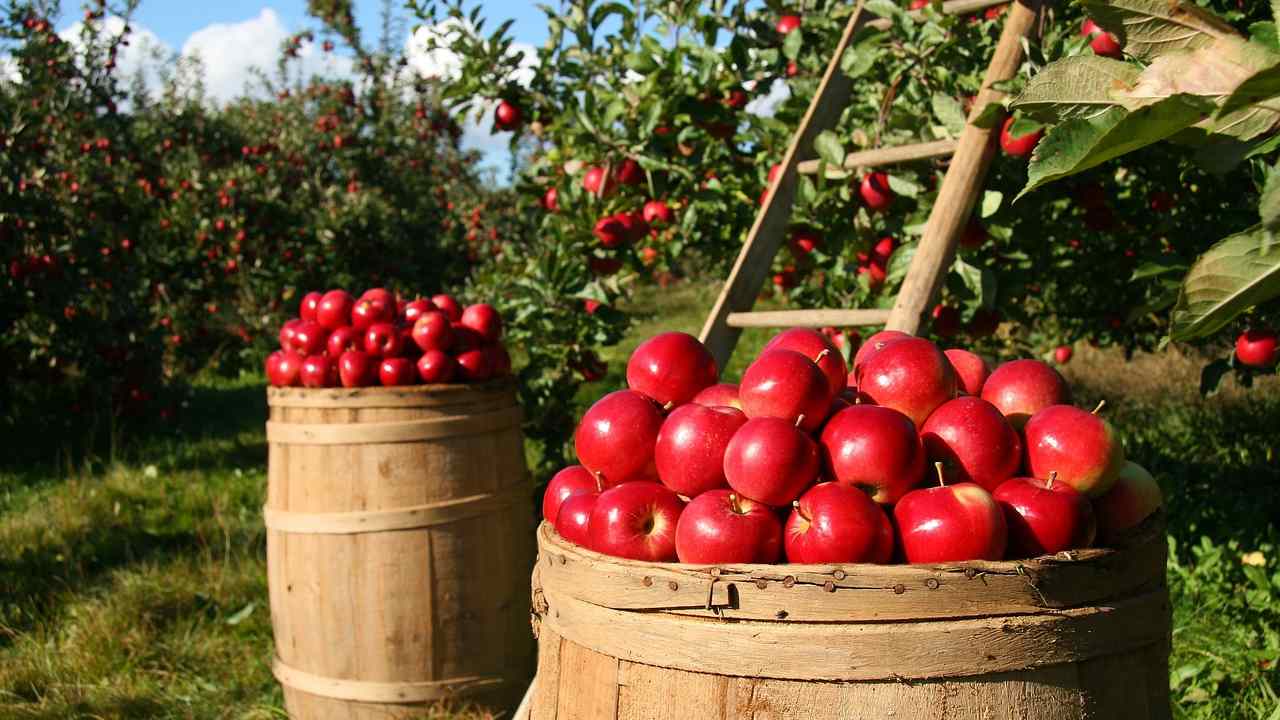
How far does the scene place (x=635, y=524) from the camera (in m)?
1.31

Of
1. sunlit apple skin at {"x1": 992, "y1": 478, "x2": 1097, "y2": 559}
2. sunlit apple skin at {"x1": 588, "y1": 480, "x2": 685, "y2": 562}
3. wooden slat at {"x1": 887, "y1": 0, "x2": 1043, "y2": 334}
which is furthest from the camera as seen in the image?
wooden slat at {"x1": 887, "y1": 0, "x2": 1043, "y2": 334}

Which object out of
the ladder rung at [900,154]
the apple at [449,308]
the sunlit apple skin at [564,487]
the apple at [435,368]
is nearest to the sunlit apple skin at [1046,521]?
the sunlit apple skin at [564,487]

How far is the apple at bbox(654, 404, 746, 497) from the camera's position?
134cm

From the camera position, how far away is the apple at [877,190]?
2.81 metres

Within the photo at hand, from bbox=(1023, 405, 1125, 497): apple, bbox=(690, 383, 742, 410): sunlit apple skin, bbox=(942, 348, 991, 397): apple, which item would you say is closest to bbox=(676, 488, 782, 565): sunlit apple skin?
bbox=(690, 383, 742, 410): sunlit apple skin

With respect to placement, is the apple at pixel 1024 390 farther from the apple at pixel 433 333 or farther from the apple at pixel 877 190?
the apple at pixel 433 333

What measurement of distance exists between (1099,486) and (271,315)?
26.3 ft

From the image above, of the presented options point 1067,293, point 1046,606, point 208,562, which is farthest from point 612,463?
point 1067,293

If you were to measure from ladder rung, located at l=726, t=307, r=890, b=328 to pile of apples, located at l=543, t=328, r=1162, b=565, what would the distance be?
3.08ft

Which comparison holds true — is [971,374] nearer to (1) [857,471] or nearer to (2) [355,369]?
(1) [857,471]

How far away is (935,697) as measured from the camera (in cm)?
108

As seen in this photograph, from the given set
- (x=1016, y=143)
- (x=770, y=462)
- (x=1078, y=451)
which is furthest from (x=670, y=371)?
(x=1016, y=143)

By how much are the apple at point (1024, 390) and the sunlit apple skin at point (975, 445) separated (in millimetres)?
132

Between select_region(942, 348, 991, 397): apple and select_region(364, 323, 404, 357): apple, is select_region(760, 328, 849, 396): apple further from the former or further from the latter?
select_region(364, 323, 404, 357): apple
